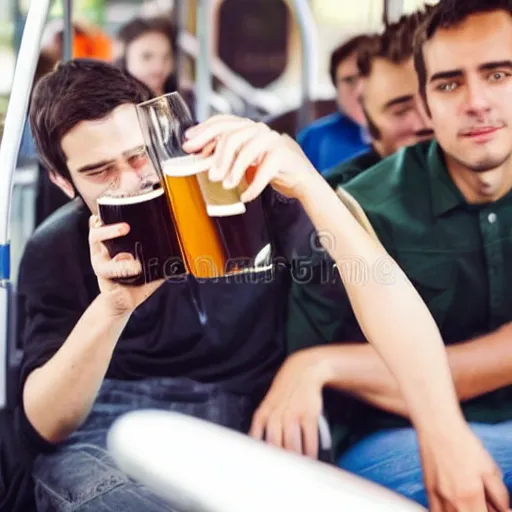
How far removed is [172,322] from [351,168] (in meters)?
0.34

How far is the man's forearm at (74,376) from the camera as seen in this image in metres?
1.09

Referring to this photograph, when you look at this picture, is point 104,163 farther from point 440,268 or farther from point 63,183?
point 440,268

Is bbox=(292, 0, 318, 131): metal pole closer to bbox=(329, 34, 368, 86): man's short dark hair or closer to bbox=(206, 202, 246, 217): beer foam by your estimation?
bbox=(329, 34, 368, 86): man's short dark hair

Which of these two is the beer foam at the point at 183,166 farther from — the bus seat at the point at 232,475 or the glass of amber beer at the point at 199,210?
the bus seat at the point at 232,475

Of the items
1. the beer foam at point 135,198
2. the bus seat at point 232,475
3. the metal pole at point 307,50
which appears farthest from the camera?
the metal pole at point 307,50

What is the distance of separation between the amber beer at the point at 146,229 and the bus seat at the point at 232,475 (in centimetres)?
21

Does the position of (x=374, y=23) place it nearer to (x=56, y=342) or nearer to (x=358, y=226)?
(x=358, y=226)

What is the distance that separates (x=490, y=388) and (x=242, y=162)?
0.46 m

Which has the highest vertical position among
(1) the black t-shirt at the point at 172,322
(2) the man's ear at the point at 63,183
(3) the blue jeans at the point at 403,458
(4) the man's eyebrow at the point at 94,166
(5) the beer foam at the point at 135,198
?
(4) the man's eyebrow at the point at 94,166

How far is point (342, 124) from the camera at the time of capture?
1.10 metres

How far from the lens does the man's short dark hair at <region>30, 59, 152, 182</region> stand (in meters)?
1.08

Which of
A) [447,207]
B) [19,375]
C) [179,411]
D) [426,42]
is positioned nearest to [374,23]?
[426,42]

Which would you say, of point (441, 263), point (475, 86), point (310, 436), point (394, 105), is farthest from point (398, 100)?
point (310, 436)

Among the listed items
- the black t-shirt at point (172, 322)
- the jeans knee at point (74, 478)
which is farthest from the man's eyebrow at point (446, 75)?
the jeans knee at point (74, 478)
